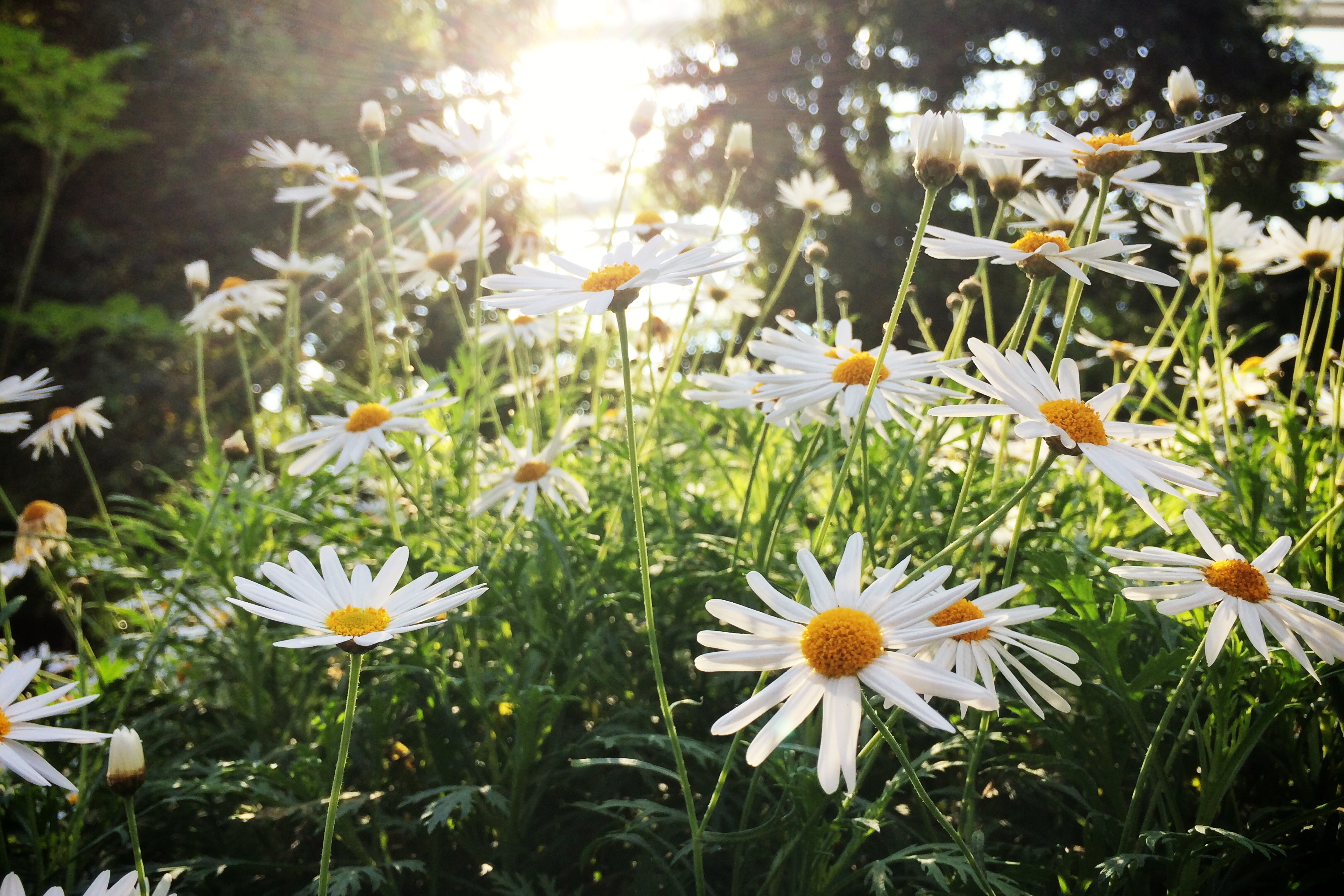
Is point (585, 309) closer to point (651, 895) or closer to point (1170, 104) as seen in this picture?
point (651, 895)

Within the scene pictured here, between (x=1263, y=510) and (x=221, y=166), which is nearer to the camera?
(x=1263, y=510)

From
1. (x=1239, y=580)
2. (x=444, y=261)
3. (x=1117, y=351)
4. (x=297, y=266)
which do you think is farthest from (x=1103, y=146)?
(x=297, y=266)

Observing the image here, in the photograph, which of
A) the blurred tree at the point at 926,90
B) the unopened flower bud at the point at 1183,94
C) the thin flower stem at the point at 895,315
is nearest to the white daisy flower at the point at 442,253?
the thin flower stem at the point at 895,315

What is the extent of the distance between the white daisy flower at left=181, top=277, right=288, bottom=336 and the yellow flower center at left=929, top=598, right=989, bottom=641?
1.52 metres

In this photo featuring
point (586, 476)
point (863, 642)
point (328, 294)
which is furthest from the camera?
point (328, 294)

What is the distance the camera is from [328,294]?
6.57 m

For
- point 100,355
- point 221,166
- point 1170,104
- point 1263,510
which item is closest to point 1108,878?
point 1263,510

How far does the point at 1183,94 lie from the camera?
3.48 ft

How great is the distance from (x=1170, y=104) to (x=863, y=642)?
956 millimetres

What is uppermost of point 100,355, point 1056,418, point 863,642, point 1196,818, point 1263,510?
point 1056,418

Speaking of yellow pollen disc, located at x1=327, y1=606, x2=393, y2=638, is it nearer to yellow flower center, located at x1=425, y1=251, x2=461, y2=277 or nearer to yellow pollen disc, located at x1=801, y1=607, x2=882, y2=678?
yellow pollen disc, located at x1=801, y1=607, x2=882, y2=678

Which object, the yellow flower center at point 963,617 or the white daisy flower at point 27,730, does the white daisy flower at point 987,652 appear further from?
the white daisy flower at point 27,730

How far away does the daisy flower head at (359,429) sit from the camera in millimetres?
1187

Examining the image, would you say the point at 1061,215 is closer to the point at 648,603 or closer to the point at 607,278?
the point at 607,278
